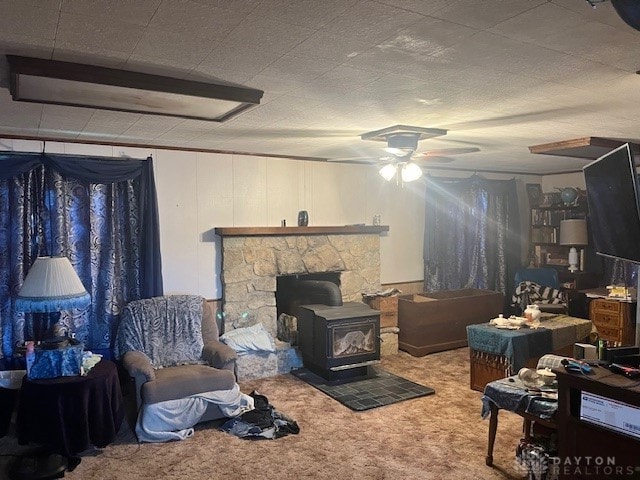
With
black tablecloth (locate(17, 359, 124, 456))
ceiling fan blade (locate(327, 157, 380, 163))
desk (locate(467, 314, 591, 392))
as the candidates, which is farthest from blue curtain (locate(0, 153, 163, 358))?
desk (locate(467, 314, 591, 392))

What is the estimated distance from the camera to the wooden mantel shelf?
4.96 metres

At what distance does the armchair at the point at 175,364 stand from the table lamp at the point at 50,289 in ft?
2.25

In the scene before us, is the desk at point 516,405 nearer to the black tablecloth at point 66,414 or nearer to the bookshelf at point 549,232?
the black tablecloth at point 66,414

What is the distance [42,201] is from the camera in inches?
163

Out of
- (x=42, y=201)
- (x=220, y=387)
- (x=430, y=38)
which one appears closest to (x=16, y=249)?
(x=42, y=201)

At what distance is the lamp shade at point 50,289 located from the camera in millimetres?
3301

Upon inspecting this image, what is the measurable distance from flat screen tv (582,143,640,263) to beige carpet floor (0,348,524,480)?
1482mm

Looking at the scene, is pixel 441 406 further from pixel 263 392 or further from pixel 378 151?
pixel 378 151

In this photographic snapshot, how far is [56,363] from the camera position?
10.9ft

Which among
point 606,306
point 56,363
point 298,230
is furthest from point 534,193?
point 56,363

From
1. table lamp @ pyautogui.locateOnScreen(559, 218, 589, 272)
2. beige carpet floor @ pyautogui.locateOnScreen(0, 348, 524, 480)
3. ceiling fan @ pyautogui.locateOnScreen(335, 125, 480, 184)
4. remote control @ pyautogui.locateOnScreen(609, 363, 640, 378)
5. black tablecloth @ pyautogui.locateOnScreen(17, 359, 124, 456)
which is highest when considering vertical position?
ceiling fan @ pyautogui.locateOnScreen(335, 125, 480, 184)

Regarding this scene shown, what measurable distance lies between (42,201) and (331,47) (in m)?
3.22

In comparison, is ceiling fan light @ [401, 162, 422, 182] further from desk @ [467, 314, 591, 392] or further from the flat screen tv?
desk @ [467, 314, 591, 392]

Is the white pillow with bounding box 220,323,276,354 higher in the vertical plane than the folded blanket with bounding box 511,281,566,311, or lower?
lower
